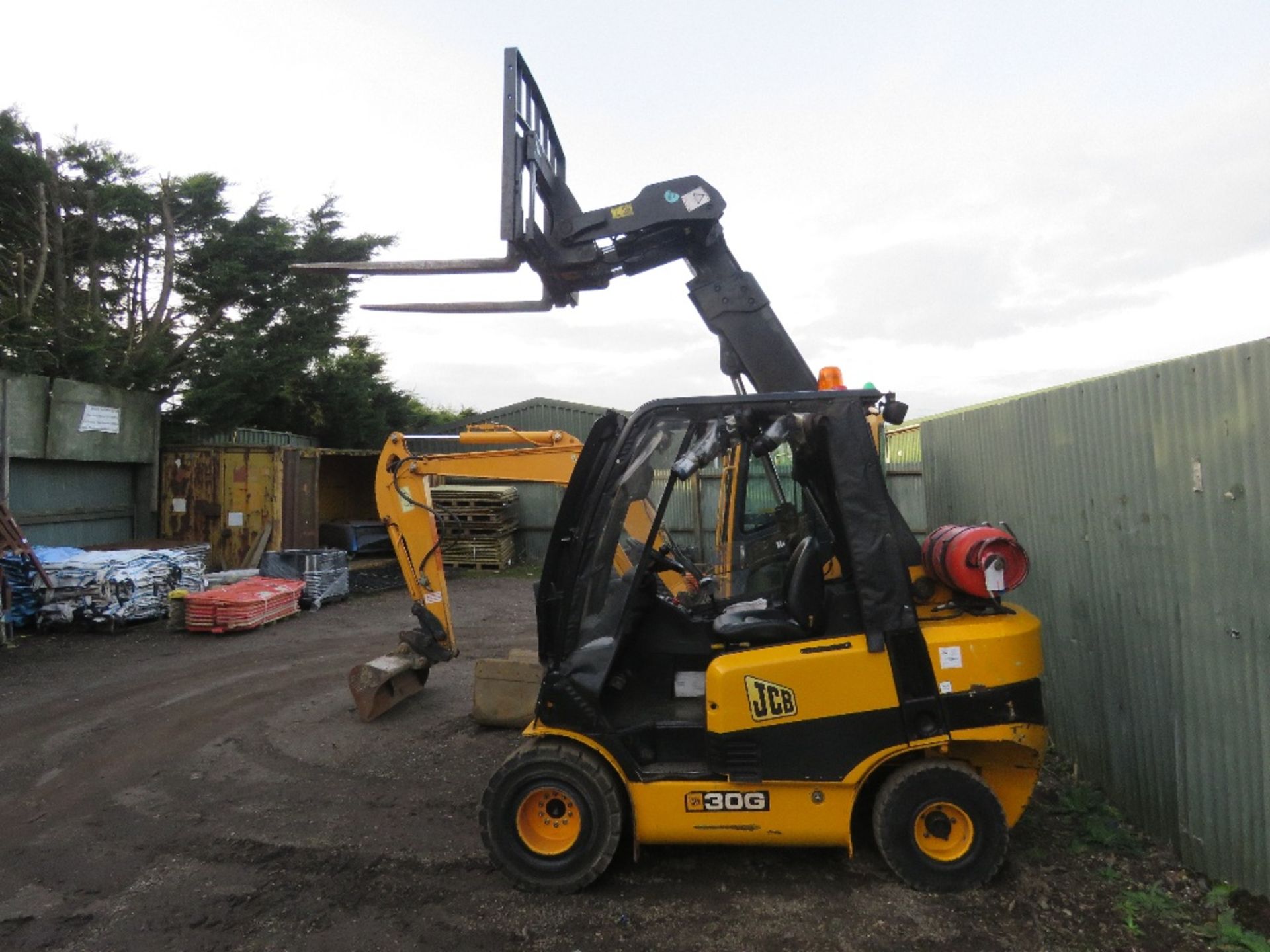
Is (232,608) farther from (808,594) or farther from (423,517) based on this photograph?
(808,594)

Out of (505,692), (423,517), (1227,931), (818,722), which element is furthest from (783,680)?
(423,517)

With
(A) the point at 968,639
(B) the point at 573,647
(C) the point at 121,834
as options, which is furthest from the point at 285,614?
(A) the point at 968,639

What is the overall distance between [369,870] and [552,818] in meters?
1.07

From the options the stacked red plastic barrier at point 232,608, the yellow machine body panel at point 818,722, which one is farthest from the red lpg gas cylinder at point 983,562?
the stacked red plastic barrier at point 232,608

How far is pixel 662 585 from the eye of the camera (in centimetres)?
451

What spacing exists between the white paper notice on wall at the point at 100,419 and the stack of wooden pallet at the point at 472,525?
566cm

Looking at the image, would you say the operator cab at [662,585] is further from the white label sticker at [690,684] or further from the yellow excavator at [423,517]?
the yellow excavator at [423,517]

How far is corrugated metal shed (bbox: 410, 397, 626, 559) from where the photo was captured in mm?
18062

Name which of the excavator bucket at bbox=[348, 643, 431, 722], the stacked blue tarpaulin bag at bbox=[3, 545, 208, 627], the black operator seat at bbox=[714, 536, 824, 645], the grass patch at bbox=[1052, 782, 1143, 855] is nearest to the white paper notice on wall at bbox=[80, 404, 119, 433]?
the stacked blue tarpaulin bag at bbox=[3, 545, 208, 627]

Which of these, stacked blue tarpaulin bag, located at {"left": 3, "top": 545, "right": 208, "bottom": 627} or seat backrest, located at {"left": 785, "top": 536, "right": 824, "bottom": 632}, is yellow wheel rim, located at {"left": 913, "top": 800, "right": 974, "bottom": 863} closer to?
A: seat backrest, located at {"left": 785, "top": 536, "right": 824, "bottom": 632}

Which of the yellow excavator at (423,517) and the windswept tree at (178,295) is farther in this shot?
the windswept tree at (178,295)

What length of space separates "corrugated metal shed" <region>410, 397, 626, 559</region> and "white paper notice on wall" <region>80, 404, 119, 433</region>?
225 inches

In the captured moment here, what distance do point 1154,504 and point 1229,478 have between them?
617 mm

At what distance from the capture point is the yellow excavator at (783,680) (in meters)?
3.83
